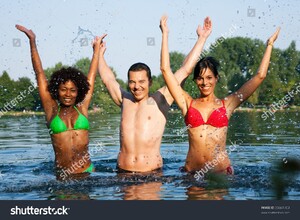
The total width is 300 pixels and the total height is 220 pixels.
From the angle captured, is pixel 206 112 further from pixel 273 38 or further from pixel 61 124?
pixel 61 124

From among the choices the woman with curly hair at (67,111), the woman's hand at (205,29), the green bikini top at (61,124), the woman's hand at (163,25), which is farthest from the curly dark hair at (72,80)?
the woman's hand at (205,29)

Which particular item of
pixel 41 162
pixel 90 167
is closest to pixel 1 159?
pixel 41 162

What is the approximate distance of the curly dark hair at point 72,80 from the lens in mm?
8133

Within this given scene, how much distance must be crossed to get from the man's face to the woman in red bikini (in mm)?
561

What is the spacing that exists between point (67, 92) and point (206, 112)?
7.21 ft

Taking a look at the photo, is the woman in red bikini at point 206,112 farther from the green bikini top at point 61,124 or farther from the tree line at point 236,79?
the tree line at point 236,79

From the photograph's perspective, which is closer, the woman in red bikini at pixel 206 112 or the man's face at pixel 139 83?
the woman in red bikini at pixel 206 112

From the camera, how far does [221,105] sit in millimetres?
7910

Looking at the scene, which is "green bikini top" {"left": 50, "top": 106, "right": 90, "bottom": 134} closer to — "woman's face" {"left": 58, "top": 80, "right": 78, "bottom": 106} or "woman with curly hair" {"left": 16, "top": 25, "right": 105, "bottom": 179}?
"woman with curly hair" {"left": 16, "top": 25, "right": 105, "bottom": 179}

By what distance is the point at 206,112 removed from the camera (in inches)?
310

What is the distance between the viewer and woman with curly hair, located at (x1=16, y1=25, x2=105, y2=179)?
319 inches

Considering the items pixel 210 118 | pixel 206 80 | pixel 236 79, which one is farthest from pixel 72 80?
pixel 236 79
